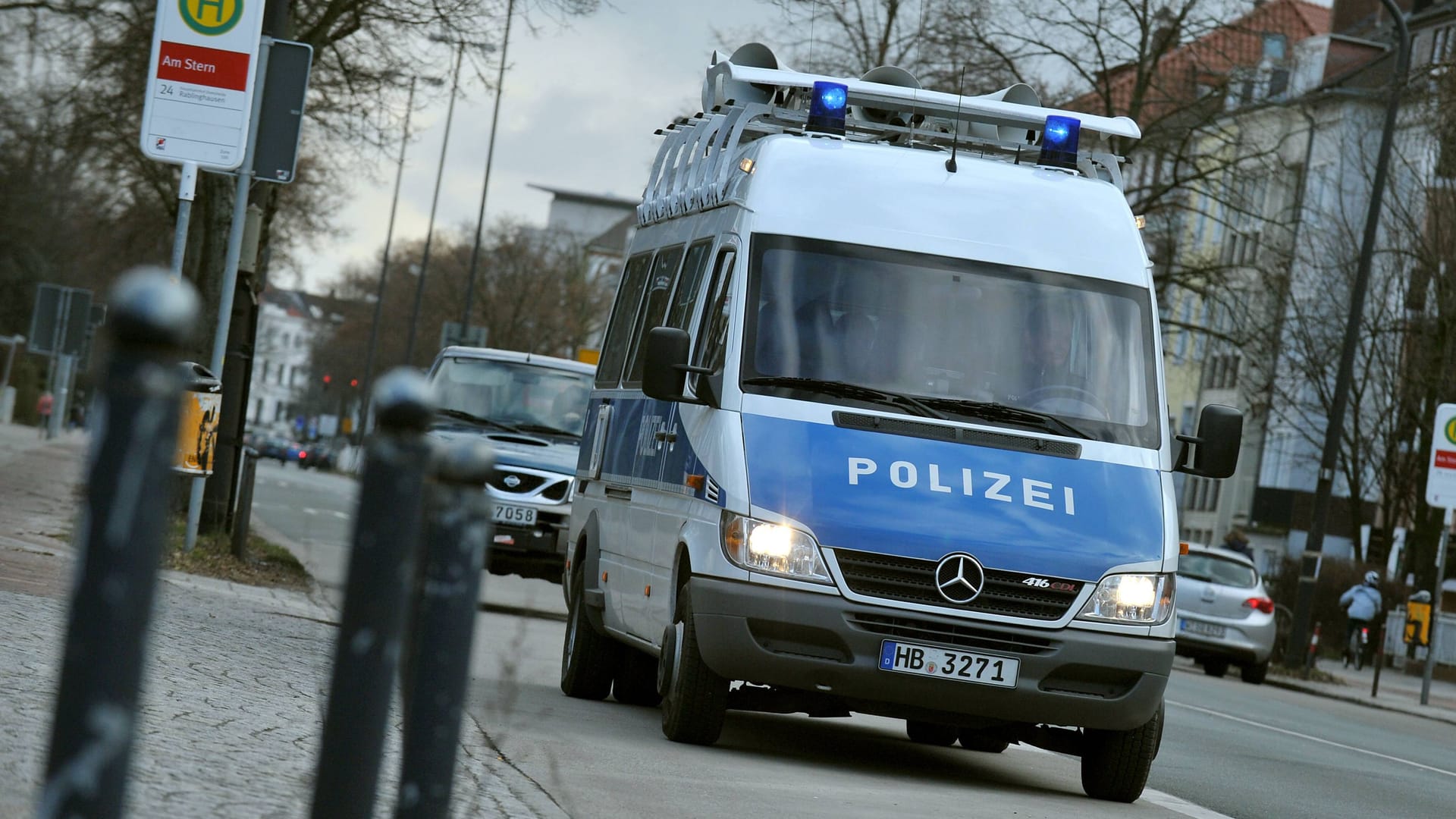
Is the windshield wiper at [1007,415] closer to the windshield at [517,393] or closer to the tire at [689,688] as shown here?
the tire at [689,688]

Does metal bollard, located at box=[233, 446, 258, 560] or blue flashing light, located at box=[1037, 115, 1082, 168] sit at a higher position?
blue flashing light, located at box=[1037, 115, 1082, 168]

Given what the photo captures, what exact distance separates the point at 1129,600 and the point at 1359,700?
16585 millimetres

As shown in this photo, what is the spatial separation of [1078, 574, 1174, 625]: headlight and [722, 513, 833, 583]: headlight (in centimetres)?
115

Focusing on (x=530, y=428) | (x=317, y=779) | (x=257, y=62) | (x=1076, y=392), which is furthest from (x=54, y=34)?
(x=317, y=779)

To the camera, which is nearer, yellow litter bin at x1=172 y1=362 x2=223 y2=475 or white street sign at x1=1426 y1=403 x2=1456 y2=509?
yellow litter bin at x1=172 y1=362 x2=223 y2=475

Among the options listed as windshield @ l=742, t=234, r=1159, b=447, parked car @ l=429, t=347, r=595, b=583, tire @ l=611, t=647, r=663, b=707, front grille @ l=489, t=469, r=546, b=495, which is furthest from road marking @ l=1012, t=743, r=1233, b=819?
front grille @ l=489, t=469, r=546, b=495

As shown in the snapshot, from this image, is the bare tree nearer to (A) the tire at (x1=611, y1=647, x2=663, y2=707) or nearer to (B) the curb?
(B) the curb

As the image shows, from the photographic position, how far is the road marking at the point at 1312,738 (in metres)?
14.4

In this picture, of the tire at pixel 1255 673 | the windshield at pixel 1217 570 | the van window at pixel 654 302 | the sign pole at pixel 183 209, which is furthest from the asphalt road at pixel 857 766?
the windshield at pixel 1217 570

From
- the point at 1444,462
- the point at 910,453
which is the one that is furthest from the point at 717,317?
the point at 1444,462

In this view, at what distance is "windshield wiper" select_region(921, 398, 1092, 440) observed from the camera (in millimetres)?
9352

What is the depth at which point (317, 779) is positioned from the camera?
10.0 feet

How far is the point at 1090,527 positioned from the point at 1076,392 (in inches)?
35.3

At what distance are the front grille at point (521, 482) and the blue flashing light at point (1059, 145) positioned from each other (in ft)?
27.2
